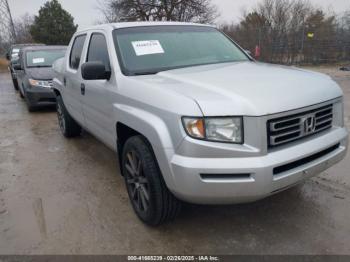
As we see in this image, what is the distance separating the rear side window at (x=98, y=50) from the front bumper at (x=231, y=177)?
159cm

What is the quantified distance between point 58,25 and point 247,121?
113 feet

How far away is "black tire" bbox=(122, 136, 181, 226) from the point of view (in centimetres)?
263

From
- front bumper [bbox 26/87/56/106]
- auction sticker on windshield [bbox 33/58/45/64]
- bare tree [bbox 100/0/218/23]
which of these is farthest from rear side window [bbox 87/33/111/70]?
bare tree [bbox 100/0/218/23]

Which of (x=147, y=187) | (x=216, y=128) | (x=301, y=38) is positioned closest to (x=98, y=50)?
(x=147, y=187)

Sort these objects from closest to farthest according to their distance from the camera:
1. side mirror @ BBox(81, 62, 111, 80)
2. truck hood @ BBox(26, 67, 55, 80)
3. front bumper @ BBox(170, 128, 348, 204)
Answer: front bumper @ BBox(170, 128, 348, 204) < side mirror @ BBox(81, 62, 111, 80) < truck hood @ BBox(26, 67, 55, 80)

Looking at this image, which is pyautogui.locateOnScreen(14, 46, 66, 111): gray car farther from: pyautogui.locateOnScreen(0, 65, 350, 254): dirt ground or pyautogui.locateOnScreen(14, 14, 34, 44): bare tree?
pyautogui.locateOnScreen(14, 14, 34, 44): bare tree

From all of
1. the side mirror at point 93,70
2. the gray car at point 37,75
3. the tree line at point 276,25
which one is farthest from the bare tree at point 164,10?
the side mirror at point 93,70

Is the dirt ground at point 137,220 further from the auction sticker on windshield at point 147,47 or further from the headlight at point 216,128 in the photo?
the auction sticker on windshield at point 147,47

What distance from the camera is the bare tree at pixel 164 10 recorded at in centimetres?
2222

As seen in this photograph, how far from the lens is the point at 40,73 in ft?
26.9

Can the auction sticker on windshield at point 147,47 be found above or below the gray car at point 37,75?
above

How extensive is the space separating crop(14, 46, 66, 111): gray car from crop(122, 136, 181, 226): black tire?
5.14 meters

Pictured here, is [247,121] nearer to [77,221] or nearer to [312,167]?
[312,167]

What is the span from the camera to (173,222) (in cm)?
302
